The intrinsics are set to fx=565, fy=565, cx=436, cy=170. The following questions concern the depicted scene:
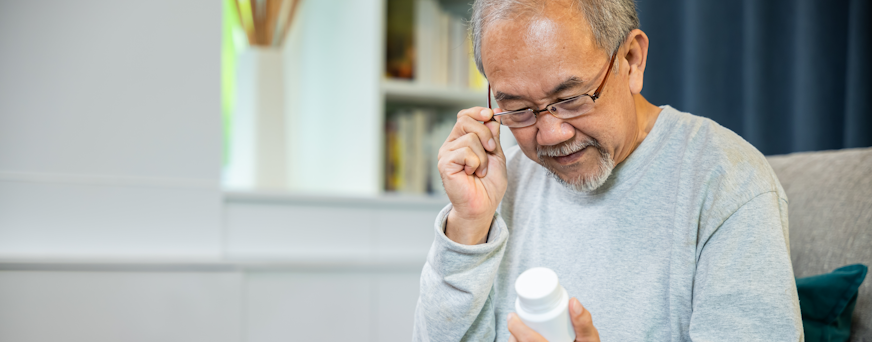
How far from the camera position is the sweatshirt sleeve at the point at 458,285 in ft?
2.70

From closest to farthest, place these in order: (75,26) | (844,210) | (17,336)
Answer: (844,210) → (17,336) → (75,26)

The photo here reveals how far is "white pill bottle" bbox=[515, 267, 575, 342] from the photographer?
0.59 m

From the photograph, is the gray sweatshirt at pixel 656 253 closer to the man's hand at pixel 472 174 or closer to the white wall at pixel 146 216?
the man's hand at pixel 472 174

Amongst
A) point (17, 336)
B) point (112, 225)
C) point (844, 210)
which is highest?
point (844, 210)

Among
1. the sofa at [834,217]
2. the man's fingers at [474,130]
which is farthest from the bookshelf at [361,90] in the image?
the sofa at [834,217]

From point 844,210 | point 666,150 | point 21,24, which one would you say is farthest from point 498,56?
point 21,24

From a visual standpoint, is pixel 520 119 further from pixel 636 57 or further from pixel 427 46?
pixel 427 46

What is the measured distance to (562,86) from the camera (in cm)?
76

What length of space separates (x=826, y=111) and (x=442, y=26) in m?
1.23

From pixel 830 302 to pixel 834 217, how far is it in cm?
19

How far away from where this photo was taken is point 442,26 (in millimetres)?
2090

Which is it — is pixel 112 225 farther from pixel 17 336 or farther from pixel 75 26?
pixel 75 26

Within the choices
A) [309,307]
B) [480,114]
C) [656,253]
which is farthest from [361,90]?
[656,253]

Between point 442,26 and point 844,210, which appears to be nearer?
point 844,210
